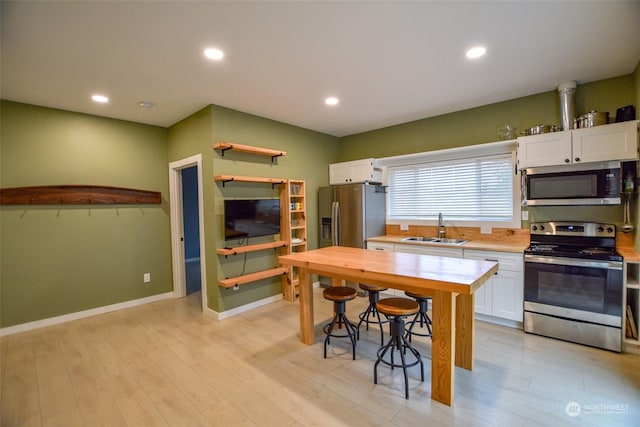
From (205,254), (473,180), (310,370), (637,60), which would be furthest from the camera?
(473,180)

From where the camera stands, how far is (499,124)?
145 inches

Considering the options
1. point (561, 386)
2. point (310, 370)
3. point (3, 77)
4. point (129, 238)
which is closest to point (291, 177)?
point (129, 238)

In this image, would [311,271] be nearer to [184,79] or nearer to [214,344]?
[214,344]

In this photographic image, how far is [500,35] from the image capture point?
2229 mm

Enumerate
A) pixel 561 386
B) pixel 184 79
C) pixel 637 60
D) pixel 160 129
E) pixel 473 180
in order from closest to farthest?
pixel 561 386 < pixel 637 60 < pixel 184 79 < pixel 473 180 < pixel 160 129

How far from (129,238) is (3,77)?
222cm

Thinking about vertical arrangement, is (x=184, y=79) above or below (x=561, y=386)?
above

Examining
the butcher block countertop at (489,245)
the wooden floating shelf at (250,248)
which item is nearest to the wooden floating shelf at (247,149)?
the wooden floating shelf at (250,248)

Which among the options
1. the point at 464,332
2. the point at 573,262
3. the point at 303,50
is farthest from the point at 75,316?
the point at 573,262

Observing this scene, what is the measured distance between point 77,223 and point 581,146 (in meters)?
5.95

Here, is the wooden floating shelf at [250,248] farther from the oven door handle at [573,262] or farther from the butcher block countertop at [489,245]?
the oven door handle at [573,262]

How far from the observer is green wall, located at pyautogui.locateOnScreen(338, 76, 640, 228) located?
3010 millimetres

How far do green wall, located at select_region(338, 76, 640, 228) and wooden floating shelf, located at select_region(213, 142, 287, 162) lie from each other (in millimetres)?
1759

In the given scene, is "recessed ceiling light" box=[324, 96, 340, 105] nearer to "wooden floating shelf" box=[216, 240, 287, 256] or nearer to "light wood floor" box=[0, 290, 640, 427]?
"wooden floating shelf" box=[216, 240, 287, 256]
